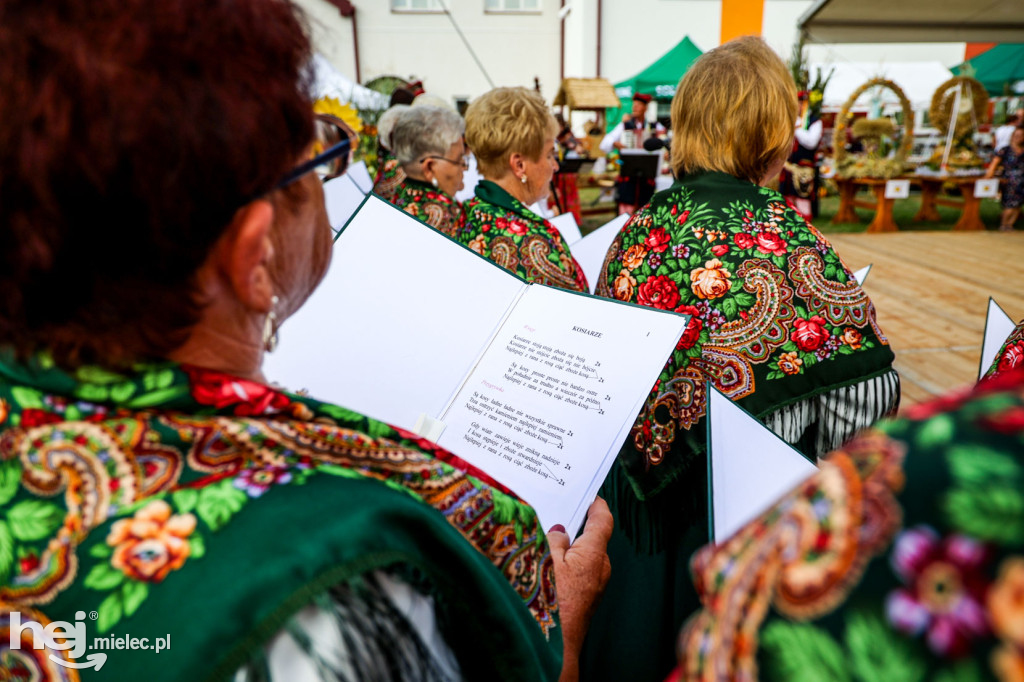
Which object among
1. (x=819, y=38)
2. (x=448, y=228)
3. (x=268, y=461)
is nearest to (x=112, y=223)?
(x=268, y=461)

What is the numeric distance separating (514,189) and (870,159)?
7974 millimetres

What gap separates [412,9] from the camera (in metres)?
17.9

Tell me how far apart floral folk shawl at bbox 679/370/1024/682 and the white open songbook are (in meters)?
0.64

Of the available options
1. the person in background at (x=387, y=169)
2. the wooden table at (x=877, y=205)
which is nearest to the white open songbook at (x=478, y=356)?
the person in background at (x=387, y=169)

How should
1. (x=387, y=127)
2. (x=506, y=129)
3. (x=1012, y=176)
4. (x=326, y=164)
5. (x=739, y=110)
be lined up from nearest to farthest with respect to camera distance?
(x=326, y=164)
(x=739, y=110)
(x=506, y=129)
(x=387, y=127)
(x=1012, y=176)

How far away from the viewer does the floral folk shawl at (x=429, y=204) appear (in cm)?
260

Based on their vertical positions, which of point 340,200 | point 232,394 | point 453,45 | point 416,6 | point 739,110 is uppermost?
point 416,6

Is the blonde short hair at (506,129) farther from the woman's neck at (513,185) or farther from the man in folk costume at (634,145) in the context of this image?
the man in folk costume at (634,145)

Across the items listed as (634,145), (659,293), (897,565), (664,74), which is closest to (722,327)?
(659,293)

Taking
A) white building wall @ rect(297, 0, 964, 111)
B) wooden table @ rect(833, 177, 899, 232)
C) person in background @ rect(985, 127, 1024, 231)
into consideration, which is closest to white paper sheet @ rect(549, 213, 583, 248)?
wooden table @ rect(833, 177, 899, 232)

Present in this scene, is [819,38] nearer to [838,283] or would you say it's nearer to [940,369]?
[940,369]

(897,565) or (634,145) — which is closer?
(897,565)

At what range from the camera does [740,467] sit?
818 mm

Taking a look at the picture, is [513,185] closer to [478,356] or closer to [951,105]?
[478,356]
